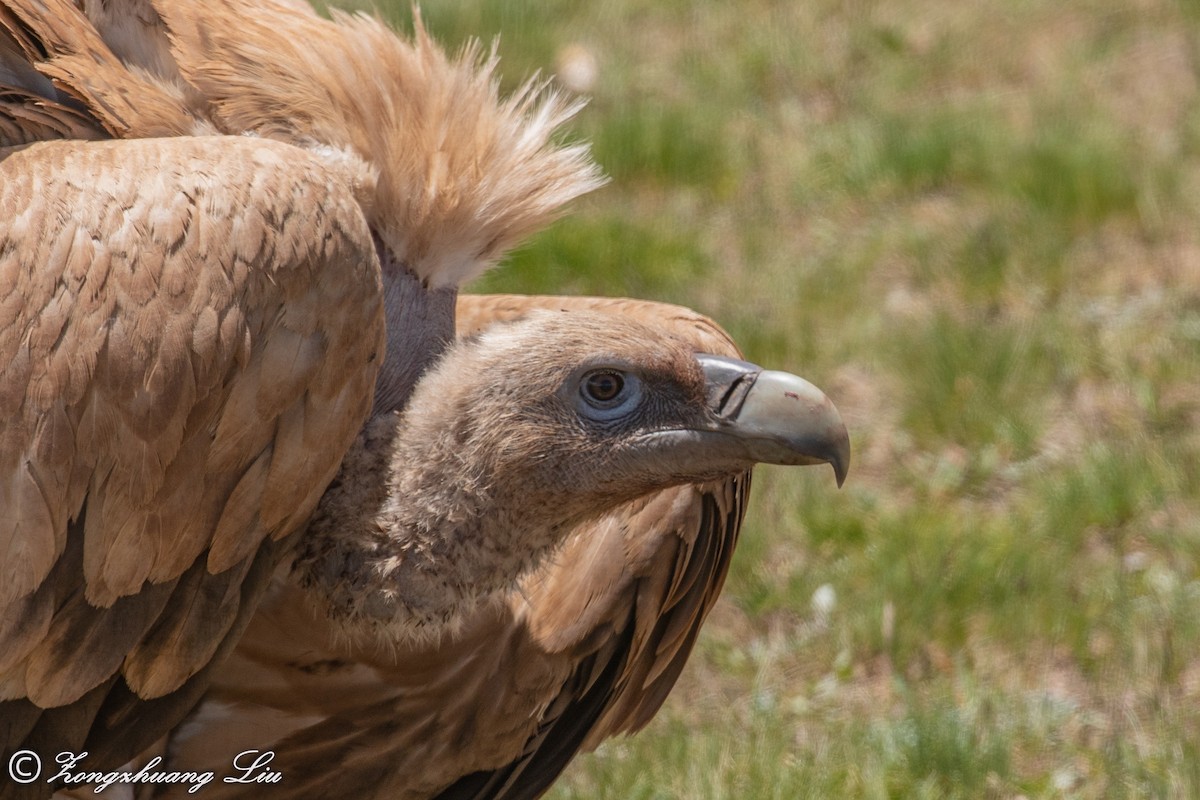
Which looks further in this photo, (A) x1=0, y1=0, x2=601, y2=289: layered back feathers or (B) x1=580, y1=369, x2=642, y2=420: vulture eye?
(B) x1=580, y1=369, x2=642, y2=420: vulture eye

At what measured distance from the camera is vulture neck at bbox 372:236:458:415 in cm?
353

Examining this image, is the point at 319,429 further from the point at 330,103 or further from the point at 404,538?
the point at 330,103

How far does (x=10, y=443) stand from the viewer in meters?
2.96

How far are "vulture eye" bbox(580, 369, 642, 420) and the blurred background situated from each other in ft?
3.94

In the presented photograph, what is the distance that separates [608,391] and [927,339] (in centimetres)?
281

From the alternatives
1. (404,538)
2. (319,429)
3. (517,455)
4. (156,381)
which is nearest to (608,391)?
(517,455)

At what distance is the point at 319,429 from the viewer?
310cm

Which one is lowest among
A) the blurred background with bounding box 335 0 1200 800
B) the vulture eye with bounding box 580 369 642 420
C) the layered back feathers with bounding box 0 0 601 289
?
the blurred background with bounding box 335 0 1200 800

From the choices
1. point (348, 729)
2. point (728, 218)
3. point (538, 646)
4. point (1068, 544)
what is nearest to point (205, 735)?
point (348, 729)

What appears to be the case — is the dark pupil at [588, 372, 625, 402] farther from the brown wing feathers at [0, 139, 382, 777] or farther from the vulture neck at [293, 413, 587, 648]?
the brown wing feathers at [0, 139, 382, 777]

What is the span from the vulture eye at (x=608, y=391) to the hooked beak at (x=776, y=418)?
0.15 metres

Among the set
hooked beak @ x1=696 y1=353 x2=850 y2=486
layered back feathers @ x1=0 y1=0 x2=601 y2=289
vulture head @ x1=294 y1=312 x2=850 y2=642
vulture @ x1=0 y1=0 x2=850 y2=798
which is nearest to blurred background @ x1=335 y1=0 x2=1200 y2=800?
vulture @ x1=0 y1=0 x2=850 y2=798

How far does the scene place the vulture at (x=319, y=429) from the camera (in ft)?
9.75

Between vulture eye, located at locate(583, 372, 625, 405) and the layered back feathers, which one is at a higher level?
the layered back feathers
